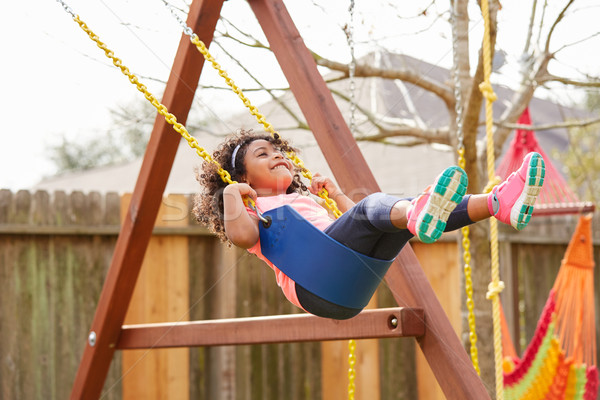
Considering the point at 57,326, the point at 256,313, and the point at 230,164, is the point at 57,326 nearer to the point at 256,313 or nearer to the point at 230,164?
the point at 256,313

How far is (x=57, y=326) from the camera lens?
330 centimetres

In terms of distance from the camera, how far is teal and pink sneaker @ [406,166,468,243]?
1455 mm

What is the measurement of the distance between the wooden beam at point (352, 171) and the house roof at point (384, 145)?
40cm

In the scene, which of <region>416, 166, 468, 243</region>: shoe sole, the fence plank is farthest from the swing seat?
the fence plank

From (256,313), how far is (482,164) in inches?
55.9

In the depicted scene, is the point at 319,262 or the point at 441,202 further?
the point at 319,262

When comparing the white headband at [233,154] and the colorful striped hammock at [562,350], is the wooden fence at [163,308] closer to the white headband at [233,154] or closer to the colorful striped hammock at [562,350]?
the colorful striped hammock at [562,350]

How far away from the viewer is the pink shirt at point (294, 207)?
1.92m

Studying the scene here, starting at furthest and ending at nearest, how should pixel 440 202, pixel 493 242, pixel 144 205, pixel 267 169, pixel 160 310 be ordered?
pixel 160 310, pixel 144 205, pixel 267 169, pixel 493 242, pixel 440 202

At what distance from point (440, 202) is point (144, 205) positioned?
1.43 metres

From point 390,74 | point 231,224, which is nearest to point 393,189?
point 390,74

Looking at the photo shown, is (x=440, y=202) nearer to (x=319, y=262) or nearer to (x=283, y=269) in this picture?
(x=319, y=262)

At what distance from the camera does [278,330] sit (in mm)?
2266

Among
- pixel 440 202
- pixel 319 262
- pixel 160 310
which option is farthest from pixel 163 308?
pixel 440 202
